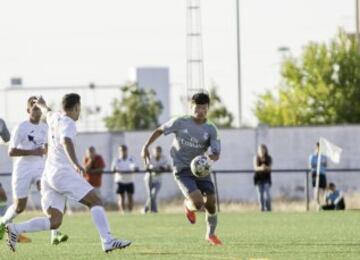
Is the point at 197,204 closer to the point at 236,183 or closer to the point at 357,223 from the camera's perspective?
the point at 357,223

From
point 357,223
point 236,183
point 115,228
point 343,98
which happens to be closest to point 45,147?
point 115,228

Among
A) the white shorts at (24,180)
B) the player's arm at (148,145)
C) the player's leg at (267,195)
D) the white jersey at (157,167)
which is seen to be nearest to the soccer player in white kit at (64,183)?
the player's arm at (148,145)

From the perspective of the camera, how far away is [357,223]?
26.5 metres

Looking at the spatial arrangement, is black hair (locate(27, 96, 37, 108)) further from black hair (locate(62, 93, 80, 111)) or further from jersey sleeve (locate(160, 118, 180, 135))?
black hair (locate(62, 93, 80, 111))

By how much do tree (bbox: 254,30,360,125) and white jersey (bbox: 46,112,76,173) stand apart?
52.7m

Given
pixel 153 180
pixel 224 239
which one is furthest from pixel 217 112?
pixel 224 239

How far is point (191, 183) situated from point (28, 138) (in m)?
2.76

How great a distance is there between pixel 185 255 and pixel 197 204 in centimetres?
243

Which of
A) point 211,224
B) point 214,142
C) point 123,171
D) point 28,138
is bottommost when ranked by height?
point 211,224

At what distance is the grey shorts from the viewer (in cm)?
1950

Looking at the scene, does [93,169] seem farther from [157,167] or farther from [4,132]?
[4,132]

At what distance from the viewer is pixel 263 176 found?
1425 inches

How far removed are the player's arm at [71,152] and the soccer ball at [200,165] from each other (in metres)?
2.93

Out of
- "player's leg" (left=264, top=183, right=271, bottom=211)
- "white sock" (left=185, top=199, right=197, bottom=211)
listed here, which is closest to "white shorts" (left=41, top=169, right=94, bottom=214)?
"white sock" (left=185, top=199, right=197, bottom=211)
